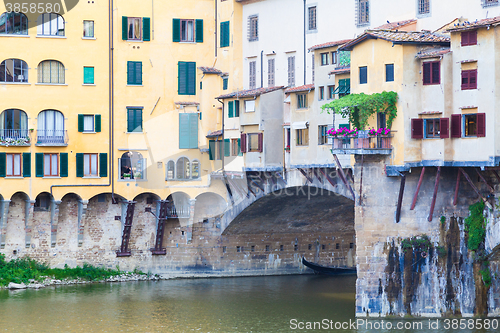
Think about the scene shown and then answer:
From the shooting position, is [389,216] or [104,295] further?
[104,295]

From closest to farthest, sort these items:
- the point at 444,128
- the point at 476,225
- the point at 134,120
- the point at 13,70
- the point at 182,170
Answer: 1. the point at 444,128
2. the point at 476,225
3. the point at 13,70
4. the point at 134,120
5. the point at 182,170

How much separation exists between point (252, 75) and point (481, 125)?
65.2 ft

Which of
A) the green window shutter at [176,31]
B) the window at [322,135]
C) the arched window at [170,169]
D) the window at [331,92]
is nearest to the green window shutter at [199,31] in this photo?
the green window shutter at [176,31]

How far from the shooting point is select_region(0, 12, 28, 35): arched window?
57.5 metres

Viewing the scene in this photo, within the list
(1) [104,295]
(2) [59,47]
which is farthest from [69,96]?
(1) [104,295]

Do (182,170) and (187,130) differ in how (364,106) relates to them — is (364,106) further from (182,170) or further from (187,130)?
(182,170)

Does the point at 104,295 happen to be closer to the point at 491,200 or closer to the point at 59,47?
the point at 59,47

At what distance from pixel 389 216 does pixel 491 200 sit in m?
4.77

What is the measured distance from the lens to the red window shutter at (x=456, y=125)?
41938mm

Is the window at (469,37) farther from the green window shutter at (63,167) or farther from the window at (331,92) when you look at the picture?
the green window shutter at (63,167)

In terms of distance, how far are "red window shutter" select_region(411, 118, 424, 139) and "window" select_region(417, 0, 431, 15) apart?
6054 mm

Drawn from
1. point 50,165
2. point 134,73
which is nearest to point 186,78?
point 134,73

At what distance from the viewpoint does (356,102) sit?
43.8 meters

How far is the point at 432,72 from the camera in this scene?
42719mm
